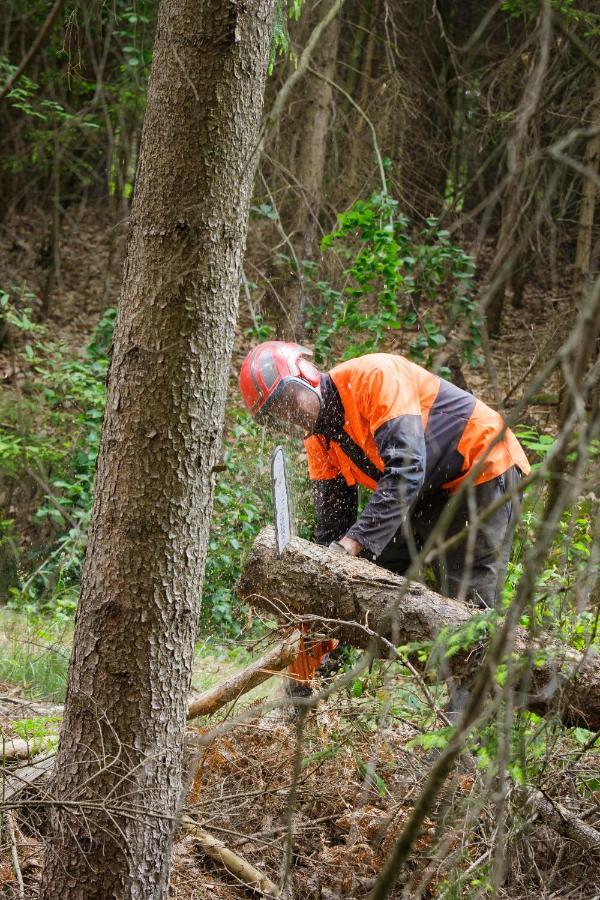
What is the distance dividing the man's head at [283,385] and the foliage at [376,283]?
2.63m

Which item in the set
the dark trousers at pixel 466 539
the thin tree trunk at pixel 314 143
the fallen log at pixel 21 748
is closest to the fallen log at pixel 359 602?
the dark trousers at pixel 466 539

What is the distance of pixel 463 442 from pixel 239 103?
2058mm

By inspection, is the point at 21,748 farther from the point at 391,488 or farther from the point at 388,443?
the point at 388,443

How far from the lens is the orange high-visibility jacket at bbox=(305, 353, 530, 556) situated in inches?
145

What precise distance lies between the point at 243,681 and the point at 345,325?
4.15m

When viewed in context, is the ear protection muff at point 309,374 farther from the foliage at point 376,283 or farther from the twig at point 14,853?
the foliage at point 376,283

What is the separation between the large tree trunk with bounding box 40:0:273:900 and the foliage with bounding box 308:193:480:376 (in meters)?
4.22

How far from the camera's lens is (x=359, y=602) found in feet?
11.3

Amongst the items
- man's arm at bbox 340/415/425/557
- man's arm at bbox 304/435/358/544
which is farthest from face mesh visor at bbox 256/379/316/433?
man's arm at bbox 340/415/425/557

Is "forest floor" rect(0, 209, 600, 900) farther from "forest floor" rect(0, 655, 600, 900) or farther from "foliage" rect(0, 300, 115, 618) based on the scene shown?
"foliage" rect(0, 300, 115, 618)

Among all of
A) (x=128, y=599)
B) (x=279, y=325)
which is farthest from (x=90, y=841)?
(x=279, y=325)

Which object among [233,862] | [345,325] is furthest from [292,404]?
[345,325]

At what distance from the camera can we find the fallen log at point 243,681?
3.49 m

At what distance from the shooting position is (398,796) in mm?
3098
